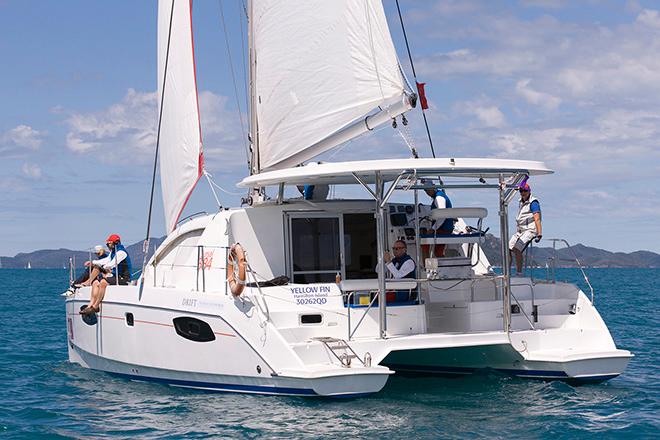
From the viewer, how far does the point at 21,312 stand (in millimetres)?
32094

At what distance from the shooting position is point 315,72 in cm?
1294

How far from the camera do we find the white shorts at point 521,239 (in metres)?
13.2

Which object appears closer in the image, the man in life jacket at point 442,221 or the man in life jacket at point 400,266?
the man in life jacket at point 400,266

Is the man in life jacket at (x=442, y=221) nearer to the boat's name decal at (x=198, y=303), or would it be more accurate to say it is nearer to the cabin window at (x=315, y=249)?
the cabin window at (x=315, y=249)

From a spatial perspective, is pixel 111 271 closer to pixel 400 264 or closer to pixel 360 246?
pixel 360 246

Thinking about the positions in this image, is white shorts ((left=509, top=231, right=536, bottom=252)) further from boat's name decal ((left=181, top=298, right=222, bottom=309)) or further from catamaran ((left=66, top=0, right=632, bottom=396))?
boat's name decal ((left=181, top=298, right=222, bottom=309))

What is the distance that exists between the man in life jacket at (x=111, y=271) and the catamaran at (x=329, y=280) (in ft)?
0.63

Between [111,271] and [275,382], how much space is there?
512 centimetres

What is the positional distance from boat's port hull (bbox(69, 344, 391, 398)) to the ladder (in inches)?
10.1

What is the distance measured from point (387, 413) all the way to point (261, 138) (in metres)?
5.21

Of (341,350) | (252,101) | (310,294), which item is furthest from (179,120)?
(341,350)

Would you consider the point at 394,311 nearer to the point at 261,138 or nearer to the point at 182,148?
the point at 261,138

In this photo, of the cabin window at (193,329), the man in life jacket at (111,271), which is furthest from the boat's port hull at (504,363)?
the man in life jacket at (111,271)

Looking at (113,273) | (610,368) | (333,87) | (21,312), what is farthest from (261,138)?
(21,312)
